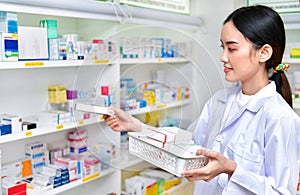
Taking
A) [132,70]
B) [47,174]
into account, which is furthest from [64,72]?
[132,70]

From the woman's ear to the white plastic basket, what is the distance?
0.45 metres

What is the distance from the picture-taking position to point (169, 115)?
138 centimetres

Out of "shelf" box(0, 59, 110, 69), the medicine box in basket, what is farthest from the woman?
"shelf" box(0, 59, 110, 69)

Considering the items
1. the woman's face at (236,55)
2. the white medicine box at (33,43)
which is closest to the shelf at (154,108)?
the woman's face at (236,55)

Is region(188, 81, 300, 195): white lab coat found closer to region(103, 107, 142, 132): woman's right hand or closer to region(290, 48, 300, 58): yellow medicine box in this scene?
region(103, 107, 142, 132): woman's right hand

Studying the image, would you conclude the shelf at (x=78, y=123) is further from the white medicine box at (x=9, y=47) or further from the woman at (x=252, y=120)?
the white medicine box at (x=9, y=47)

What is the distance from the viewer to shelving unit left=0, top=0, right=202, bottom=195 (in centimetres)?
155

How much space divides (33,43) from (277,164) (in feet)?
3.94

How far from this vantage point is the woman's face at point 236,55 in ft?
4.08

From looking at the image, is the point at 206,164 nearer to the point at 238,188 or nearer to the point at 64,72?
the point at 238,188

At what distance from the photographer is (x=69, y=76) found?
7.45 feet

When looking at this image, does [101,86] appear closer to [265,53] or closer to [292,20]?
[265,53]

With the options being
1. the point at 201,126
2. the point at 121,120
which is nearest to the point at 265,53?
the point at 201,126

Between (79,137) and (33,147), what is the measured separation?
28 centimetres
